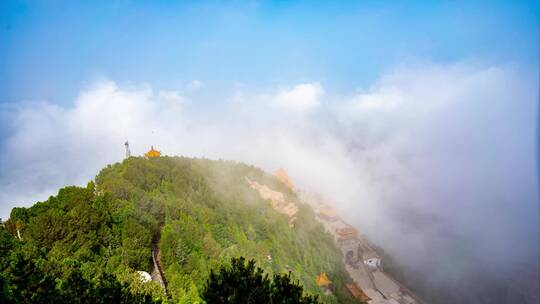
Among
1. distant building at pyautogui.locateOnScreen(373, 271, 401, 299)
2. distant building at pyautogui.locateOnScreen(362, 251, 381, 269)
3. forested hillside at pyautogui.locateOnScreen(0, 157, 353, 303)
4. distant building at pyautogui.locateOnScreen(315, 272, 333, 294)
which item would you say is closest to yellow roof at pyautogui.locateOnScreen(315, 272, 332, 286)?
distant building at pyautogui.locateOnScreen(315, 272, 333, 294)

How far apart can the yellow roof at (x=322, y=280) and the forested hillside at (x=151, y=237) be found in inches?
44.9

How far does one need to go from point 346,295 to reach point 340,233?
24.5m

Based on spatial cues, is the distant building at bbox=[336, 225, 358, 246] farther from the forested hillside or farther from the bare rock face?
the bare rock face

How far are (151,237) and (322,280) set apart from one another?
30803mm

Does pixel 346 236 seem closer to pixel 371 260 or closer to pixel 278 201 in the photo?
pixel 371 260

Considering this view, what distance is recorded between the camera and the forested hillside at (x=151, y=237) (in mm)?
17828

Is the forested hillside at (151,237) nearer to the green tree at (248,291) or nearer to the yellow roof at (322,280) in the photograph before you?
the yellow roof at (322,280)

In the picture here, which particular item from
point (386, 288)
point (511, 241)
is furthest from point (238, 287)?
Result: point (511, 241)

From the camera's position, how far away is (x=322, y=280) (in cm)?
5528

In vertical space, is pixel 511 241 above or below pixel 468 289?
above

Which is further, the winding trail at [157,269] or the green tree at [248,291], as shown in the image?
the winding trail at [157,269]

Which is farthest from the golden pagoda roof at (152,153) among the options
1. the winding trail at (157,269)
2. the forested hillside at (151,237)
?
the winding trail at (157,269)

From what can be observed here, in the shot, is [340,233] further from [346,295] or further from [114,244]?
[114,244]

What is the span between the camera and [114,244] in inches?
1163
